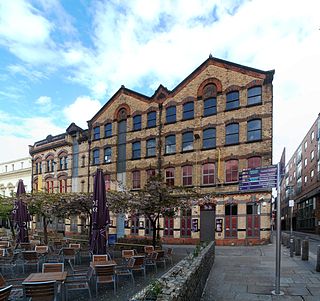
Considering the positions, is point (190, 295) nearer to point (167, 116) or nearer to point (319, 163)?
point (167, 116)

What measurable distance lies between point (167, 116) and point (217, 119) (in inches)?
214

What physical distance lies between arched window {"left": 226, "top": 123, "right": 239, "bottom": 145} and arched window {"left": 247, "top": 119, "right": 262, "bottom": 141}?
3.47ft

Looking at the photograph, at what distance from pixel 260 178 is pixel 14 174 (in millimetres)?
48253

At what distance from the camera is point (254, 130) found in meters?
26.0

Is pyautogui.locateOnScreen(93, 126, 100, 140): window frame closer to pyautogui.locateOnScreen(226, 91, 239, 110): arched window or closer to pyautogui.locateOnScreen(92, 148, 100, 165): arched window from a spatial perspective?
pyautogui.locateOnScreen(92, 148, 100, 165): arched window

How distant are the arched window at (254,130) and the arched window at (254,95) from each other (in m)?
1.60

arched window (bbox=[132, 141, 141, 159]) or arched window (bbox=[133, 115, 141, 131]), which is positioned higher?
arched window (bbox=[133, 115, 141, 131])

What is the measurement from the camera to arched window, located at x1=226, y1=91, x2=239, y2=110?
2728 cm

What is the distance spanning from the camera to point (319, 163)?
45812 mm

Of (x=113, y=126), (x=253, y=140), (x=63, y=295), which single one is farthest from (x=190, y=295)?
(x=113, y=126)

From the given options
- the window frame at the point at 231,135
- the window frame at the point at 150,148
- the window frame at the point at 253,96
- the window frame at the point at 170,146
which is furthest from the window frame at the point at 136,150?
the window frame at the point at 253,96

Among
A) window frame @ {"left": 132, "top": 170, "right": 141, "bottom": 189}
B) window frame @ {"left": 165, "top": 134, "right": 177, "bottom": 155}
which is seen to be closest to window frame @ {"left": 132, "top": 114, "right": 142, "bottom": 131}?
window frame @ {"left": 165, "top": 134, "right": 177, "bottom": 155}

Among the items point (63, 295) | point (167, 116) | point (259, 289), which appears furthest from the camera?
point (167, 116)

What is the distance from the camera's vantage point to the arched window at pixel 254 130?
2575 centimetres
